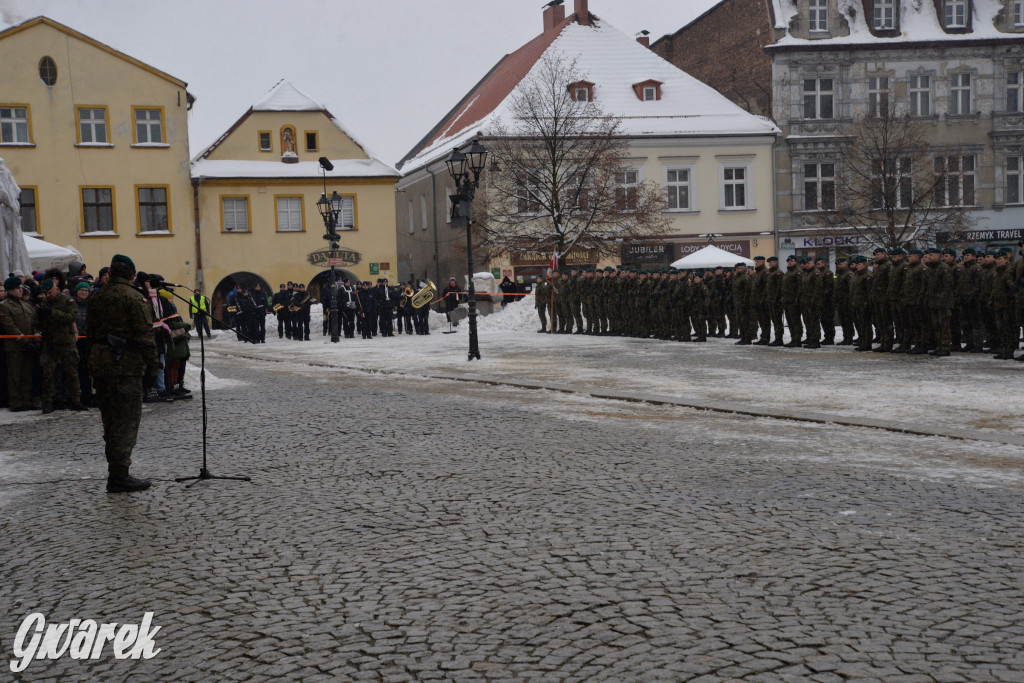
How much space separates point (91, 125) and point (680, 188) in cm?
2535

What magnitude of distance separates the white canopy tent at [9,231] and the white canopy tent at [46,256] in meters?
3.97

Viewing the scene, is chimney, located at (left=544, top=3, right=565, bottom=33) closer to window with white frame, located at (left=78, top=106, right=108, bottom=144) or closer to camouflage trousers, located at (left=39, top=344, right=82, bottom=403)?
window with white frame, located at (left=78, top=106, right=108, bottom=144)

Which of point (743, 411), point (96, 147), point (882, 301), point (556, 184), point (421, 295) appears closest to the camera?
point (743, 411)

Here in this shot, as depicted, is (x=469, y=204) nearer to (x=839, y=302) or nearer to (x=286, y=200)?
(x=839, y=302)

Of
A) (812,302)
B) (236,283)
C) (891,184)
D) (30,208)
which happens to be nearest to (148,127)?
(30,208)

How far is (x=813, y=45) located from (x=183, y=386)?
129 feet

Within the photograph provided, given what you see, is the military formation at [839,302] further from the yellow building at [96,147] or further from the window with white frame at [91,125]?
the window with white frame at [91,125]

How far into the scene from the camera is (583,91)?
49.8 metres

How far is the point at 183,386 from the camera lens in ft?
56.4

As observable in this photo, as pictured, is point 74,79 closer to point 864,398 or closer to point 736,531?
point 864,398

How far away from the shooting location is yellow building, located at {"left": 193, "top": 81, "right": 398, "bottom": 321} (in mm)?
48750

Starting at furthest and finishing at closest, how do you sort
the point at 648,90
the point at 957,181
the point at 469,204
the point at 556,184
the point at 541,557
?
the point at 648,90, the point at 957,181, the point at 556,184, the point at 469,204, the point at 541,557

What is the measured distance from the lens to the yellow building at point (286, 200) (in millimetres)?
48750

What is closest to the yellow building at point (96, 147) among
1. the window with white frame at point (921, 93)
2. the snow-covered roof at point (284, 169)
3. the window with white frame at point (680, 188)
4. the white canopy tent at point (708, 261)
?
the snow-covered roof at point (284, 169)
